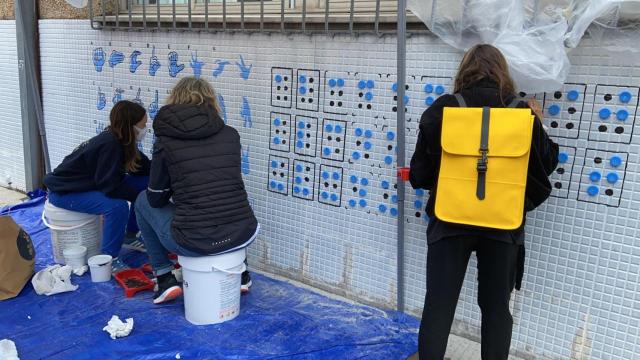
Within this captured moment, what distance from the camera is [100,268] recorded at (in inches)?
137

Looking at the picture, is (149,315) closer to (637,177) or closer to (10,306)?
(10,306)

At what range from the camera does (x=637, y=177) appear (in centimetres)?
230

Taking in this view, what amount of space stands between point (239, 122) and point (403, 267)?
1.53m

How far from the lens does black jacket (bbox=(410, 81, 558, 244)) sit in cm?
212

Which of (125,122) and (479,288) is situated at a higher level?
(125,122)

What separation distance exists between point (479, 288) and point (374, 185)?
0.98 m

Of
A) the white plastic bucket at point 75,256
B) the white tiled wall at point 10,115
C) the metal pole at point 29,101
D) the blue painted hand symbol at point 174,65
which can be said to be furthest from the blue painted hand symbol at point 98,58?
the white plastic bucket at point 75,256

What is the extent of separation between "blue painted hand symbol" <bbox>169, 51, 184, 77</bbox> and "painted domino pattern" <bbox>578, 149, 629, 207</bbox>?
281 cm

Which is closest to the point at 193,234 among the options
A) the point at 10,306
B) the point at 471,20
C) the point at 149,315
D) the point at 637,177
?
the point at 149,315

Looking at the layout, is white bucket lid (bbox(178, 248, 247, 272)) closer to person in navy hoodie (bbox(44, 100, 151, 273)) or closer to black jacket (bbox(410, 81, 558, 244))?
person in navy hoodie (bbox(44, 100, 151, 273))

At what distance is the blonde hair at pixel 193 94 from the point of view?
2977 mm

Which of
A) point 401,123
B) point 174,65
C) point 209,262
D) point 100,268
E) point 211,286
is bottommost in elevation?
point 100,268

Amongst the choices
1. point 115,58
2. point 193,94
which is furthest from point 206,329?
point 115,58

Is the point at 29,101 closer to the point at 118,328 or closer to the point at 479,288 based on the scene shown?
the point at 118,328
